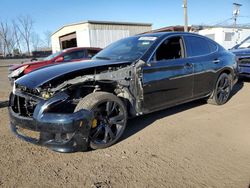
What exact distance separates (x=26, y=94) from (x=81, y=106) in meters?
0.80

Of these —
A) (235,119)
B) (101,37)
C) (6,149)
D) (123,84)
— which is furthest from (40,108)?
(101,37)

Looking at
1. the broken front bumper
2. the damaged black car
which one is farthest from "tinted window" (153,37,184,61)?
the broken front bumper

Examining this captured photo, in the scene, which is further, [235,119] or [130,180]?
[235,119]

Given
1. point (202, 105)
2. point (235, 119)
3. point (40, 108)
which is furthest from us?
point (202, 105)

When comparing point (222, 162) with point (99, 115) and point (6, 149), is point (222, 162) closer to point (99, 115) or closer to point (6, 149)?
point (99, 115)

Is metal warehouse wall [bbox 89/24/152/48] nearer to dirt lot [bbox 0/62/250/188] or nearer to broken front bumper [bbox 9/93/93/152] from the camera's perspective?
dirt lot [bbox 0/62/250/188]

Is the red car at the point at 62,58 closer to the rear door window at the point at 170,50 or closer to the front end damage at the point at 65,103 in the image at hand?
the rear door window at the point at 170,50

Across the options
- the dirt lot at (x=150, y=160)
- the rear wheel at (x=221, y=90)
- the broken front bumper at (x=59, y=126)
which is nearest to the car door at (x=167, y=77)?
the dirt lot at (x=150, y=160)

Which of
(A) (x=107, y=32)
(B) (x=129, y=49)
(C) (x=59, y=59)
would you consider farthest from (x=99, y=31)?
(B) (x=129, y=49)

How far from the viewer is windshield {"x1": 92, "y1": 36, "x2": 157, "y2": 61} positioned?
4.11 metres

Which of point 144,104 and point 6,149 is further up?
point 144,104

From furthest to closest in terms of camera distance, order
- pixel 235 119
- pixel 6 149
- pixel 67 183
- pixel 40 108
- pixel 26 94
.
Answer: pixel 235 119, pixel 6 149, pixel 26 94, pixel 40 108, pixel 67 183

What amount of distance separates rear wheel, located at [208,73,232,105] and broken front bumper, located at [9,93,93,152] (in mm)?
3459

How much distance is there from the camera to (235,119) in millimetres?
4730
